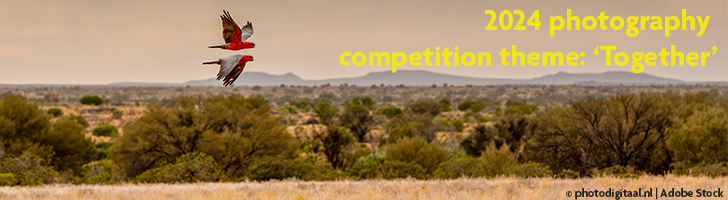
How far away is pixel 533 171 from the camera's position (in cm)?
2017

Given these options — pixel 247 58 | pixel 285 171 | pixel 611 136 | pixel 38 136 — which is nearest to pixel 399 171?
pixel 285 171

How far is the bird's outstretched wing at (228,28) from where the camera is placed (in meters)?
3.44

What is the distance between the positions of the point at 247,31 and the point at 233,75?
48cm

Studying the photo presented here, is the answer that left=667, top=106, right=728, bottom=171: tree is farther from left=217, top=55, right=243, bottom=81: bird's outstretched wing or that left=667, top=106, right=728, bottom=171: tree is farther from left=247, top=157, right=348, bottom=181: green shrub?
left=217, top=55, right=243, bottom=81: bird's outstretched wing

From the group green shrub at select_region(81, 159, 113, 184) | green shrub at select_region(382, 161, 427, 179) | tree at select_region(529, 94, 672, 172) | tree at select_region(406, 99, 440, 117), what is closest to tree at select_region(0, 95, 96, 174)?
green shrub at select_region(81, 159, 113, 184)

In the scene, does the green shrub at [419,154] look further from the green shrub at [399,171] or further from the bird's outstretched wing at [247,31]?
the bird's outstretched wing at [247,31]

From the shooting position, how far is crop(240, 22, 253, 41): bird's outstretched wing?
11.8ft

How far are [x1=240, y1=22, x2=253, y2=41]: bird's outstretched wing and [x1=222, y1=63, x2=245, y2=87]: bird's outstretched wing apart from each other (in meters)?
0.27

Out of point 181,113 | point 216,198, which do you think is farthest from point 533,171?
point 181,113

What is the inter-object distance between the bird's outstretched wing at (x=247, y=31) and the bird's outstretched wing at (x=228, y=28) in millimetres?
117

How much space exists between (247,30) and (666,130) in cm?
3127

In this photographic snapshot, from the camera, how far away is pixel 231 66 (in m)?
3.08

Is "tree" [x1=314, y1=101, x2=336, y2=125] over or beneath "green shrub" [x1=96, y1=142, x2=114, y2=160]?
over

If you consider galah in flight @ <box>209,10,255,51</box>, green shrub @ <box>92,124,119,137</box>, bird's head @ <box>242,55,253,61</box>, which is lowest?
green shrub @ <box>92,124,119,137</box>
